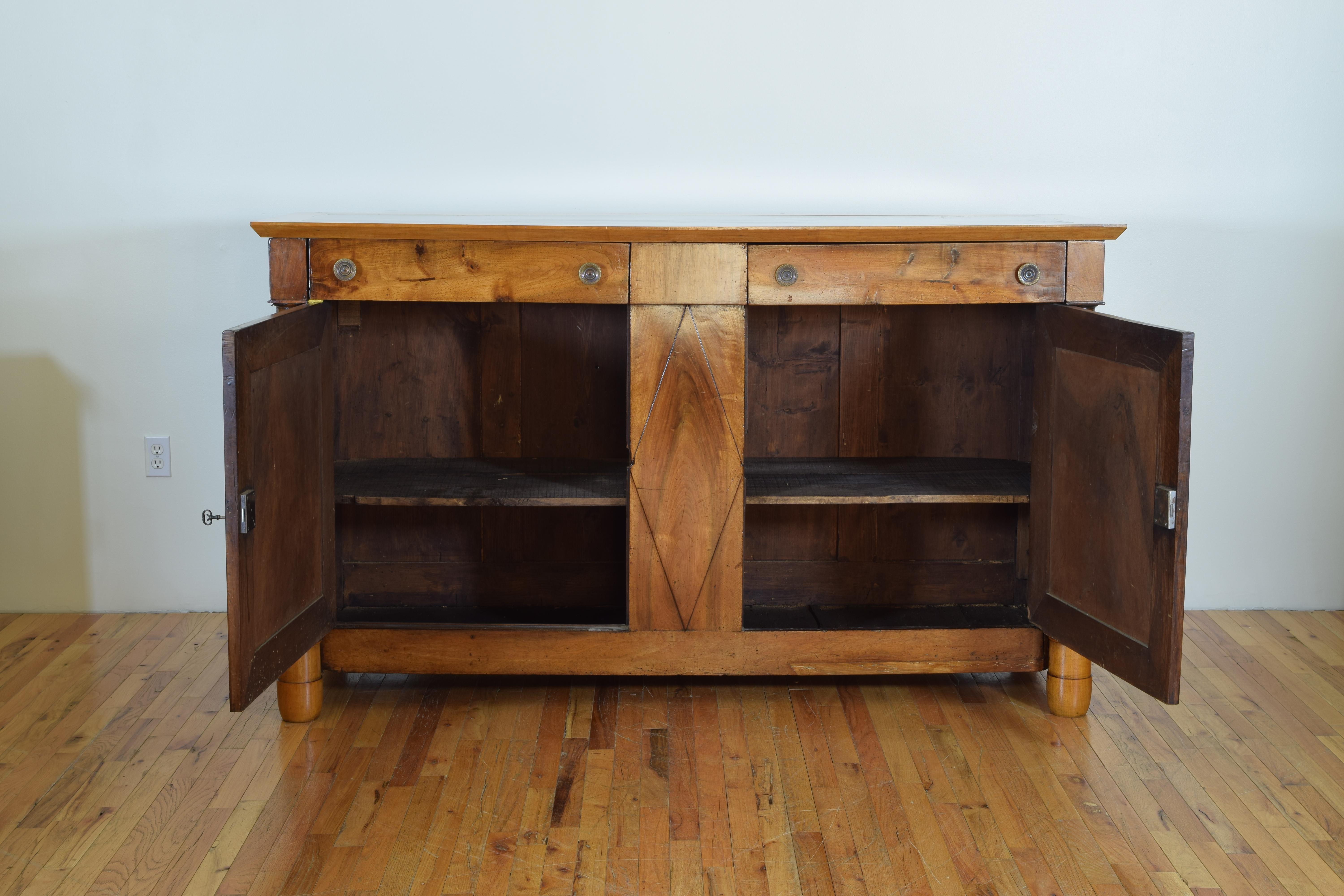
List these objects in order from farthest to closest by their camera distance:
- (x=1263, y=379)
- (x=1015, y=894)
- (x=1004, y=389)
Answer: (x=1263, y=379), (x=1004, y=389), (x=1015, y=894)

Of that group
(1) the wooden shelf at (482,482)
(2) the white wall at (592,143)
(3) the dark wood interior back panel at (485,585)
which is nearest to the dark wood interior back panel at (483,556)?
(3) the dark wood interior back panel at (485,585)

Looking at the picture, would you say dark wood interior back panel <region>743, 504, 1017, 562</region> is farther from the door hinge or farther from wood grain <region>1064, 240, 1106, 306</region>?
the door hinge

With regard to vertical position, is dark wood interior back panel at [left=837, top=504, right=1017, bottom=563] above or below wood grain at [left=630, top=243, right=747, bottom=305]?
below

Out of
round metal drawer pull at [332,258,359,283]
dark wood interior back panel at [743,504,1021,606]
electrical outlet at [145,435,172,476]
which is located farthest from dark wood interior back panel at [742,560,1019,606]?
electrical outlet at [145,435,172,476]

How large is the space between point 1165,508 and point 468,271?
1332mm

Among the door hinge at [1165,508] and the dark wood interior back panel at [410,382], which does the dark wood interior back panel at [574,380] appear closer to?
the dark wood interior back panel at [410,382]

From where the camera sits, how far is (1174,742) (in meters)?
2.32

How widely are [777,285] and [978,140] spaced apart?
874 mm

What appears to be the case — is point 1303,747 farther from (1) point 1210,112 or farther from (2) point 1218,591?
(1) point 1210,112

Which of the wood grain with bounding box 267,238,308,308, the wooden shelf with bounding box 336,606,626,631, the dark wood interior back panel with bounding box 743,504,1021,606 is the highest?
the wood grain with bounding box 267,238,308,308

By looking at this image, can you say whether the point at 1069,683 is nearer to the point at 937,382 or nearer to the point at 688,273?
the point at 937,382

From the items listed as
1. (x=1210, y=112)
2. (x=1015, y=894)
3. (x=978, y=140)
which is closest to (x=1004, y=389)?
(x=978, y=140)

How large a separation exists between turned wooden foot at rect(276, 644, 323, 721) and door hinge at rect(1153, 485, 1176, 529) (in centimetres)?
162

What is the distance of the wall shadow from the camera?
2.91 meters
